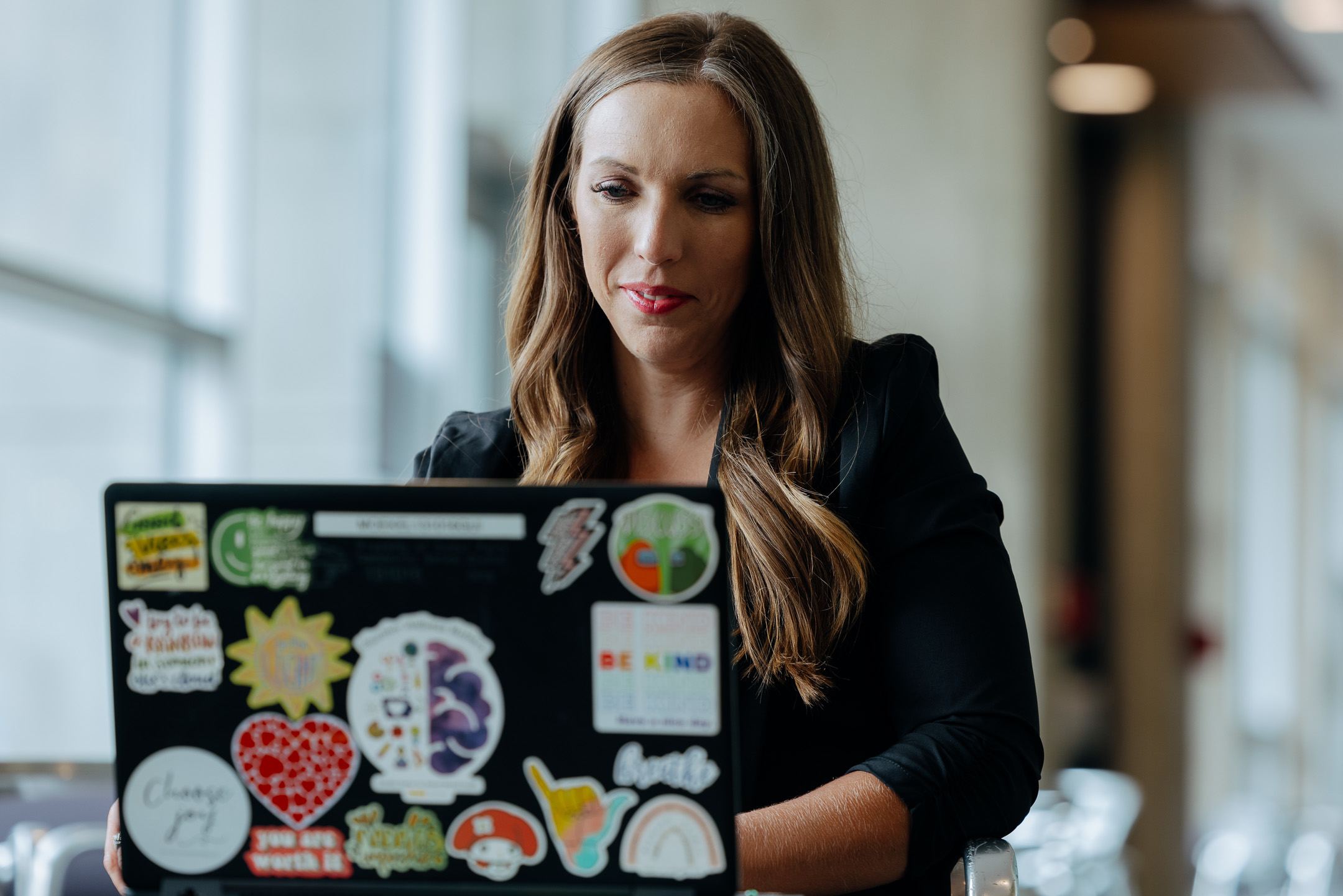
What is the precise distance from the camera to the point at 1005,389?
5.02m

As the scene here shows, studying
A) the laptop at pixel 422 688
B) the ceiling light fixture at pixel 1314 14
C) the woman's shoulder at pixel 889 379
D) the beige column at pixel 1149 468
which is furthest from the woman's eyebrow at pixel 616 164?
the ceiling light fixture at pixel 1314 14

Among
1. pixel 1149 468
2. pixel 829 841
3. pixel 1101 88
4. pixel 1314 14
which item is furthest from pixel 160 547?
pixel 1314 14

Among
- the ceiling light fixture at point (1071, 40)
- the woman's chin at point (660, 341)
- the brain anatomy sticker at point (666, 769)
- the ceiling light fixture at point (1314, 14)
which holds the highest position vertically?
the ceiling light fixture at point (1314, 14)

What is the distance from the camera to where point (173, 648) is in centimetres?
89

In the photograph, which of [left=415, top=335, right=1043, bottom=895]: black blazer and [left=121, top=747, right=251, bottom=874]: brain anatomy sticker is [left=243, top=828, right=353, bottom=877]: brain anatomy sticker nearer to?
[left=121, top=747, right=251, bottom=874]: brain anatomy sticker

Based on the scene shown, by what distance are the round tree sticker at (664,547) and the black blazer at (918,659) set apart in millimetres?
397

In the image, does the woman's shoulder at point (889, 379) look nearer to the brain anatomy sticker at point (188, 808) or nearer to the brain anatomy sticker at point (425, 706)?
the brain anatomy sticker at point (425, 706)

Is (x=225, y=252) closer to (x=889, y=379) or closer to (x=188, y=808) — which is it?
(x=889, y=379)

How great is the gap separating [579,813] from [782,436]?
638 mm

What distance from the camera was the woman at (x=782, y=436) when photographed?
4.02ft

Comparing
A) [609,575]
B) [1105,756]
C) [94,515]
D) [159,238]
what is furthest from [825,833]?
[1105,756]

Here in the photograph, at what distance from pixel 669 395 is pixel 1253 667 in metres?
8.66

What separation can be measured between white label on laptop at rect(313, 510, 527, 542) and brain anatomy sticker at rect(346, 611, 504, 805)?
0.17 ft

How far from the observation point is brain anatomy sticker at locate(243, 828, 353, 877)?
89cm
